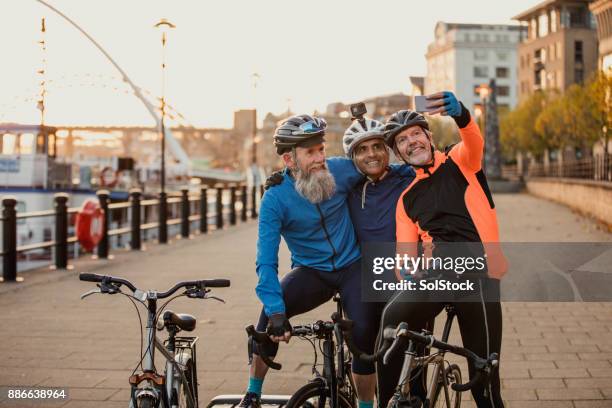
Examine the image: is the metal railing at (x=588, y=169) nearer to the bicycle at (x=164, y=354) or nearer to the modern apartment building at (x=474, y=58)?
the bicycle at (x=164, y=354)

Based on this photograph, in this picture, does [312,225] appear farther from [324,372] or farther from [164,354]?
[164,354]

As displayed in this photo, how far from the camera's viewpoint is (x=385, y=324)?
4410 millimetres

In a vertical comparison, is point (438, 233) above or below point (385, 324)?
above

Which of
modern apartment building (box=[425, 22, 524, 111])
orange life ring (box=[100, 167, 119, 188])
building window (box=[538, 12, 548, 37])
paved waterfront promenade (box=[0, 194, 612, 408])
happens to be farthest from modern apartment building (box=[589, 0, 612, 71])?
modern apartment building (box=[425, 22, 524, 111])

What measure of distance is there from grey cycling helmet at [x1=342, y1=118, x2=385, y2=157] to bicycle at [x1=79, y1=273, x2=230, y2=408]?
0.91 metres

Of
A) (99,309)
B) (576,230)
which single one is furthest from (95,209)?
(576,230)

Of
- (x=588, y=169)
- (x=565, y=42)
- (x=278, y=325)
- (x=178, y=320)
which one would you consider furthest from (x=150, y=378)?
(x=565, y=42)

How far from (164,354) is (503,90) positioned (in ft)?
504

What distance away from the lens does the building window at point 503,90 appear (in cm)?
15338

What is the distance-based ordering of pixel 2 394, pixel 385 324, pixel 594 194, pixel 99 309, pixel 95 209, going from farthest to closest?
pixel 594 194
pixel 95 209
pixel 99 309
pixel 2 394
pixel 385 324

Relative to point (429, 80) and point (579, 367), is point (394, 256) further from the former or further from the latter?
point (429, 80)

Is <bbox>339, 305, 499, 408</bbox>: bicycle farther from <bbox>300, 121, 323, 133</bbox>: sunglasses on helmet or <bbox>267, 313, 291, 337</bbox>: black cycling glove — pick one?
<bbox>300, 121, 323, 133</bbox>: sunglasses on helmet

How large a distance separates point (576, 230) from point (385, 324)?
2098cm

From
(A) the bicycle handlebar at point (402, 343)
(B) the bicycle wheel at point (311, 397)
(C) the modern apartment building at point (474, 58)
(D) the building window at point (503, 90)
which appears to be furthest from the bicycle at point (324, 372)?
(D) the building window at point (503, 90)
